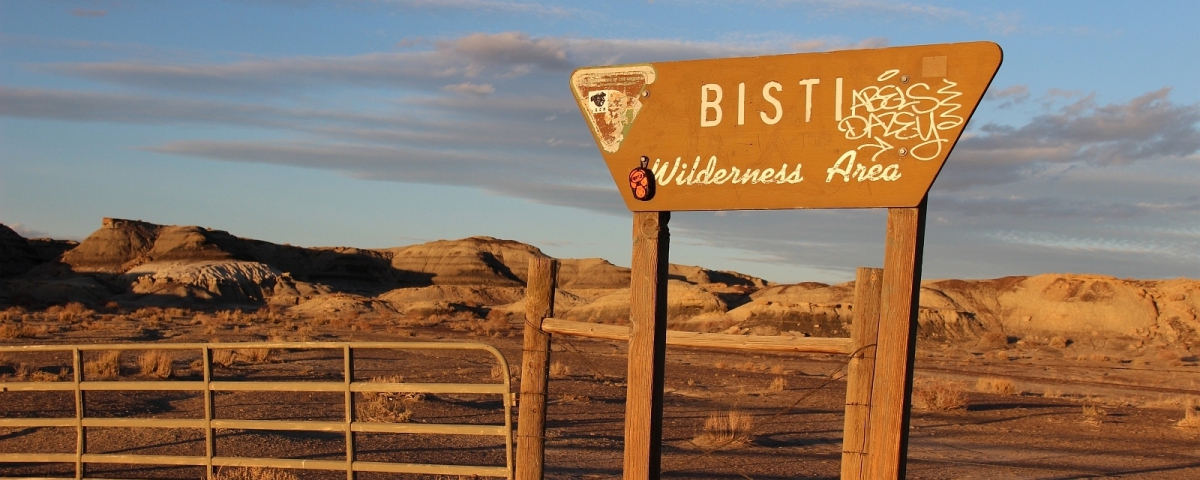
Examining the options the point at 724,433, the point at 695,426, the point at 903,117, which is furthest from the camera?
the point at 695,426

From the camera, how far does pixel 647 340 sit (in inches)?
216

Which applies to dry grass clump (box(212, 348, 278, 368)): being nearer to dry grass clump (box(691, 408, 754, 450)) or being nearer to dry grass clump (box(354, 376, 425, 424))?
dry grass clump (box(354, 376, 425, 424))

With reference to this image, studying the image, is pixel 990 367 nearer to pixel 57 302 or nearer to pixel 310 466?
pixel 310 466

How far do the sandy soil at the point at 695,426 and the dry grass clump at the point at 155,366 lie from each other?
1.32 ft

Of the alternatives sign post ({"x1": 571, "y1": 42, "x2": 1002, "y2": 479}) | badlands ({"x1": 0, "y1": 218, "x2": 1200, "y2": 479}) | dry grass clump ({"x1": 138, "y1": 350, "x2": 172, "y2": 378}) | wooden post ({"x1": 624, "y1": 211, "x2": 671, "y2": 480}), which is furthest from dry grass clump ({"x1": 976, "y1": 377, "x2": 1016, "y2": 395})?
sign post ({"x1": 571, "y1": 42, "x2": 1002, "y2": 479})

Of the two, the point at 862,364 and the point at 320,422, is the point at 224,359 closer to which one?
the point at 320,422

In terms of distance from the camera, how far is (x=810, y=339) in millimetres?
5336

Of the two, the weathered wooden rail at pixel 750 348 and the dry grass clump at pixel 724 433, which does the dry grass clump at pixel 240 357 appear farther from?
the weathered wooden rail at pixel 750 348

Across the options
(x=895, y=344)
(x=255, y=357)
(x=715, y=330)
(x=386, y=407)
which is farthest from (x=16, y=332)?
(x=895, y=344)

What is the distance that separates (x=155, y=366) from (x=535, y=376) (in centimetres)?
1290

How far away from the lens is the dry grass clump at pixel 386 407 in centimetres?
1205

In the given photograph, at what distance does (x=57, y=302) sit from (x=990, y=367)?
150 feet

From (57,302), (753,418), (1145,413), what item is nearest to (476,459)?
(753,418)

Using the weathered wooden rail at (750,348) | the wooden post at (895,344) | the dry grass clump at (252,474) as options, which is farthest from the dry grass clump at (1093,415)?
the dry grass clump at (252,474)
